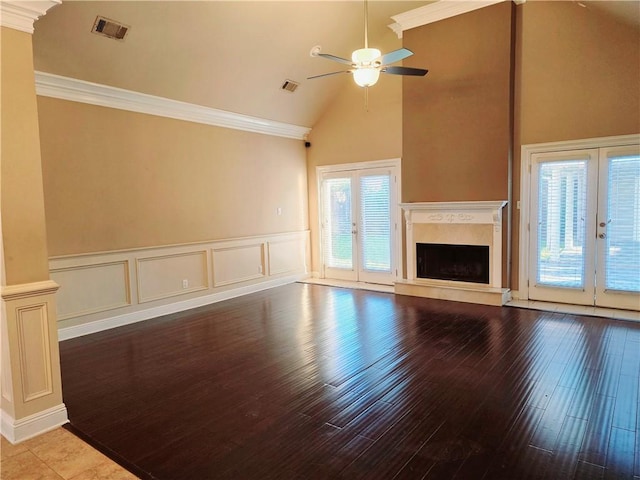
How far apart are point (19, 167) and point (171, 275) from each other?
3.32 m

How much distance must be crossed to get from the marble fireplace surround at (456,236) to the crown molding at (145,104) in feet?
9.32

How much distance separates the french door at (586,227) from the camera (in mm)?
4938

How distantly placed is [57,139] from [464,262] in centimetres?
560

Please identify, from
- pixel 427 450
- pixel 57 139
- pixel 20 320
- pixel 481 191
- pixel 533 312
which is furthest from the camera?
pixel 481 191

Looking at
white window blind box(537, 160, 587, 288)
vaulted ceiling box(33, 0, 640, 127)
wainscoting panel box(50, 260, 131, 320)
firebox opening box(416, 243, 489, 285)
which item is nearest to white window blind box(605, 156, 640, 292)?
white window blind box(537, 160, 587, 288)

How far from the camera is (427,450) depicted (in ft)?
7.95

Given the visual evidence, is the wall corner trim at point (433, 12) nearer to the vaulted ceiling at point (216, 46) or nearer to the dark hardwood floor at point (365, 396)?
the vaulted ceiling at point (216, 46)

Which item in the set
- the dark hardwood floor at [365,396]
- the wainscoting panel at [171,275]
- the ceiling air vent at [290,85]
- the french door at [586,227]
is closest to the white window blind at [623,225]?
the french door at [586,227]

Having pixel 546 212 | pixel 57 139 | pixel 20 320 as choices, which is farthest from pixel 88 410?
pixel 546 212

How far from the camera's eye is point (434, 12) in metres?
5.89

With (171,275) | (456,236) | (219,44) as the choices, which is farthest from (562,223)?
(171,275)

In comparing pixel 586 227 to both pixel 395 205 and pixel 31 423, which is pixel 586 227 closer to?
pixel 395 205

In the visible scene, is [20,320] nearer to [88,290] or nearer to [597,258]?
[88,290]

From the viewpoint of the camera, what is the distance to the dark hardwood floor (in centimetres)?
234
